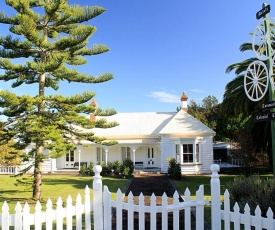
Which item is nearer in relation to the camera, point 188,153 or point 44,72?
point 44,72

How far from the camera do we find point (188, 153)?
25172mm

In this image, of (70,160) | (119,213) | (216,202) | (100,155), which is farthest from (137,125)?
(119,213)

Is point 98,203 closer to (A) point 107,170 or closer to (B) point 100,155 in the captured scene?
(A) point 107,170

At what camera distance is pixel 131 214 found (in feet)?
13.6

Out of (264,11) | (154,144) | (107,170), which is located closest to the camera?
(264,11)

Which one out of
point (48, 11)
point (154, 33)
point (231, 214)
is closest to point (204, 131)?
point (154, 33)

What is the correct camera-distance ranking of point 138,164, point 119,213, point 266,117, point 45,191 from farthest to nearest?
point 138,164 < point 45,191 < point 266,117 < point 119,213

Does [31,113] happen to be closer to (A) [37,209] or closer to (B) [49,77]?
(B) [49,77]

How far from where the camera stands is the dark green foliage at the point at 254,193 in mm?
5215

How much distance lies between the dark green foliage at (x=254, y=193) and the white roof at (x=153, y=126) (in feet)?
61.8

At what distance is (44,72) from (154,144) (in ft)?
61.1

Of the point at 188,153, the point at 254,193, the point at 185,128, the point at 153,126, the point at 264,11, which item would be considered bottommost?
the point at 188,153

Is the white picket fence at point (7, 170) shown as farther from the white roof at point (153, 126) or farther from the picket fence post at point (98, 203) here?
the picket fence post at point (98, 203)

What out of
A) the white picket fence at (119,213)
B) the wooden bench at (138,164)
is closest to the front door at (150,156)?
the wooden bench at (138,164)
